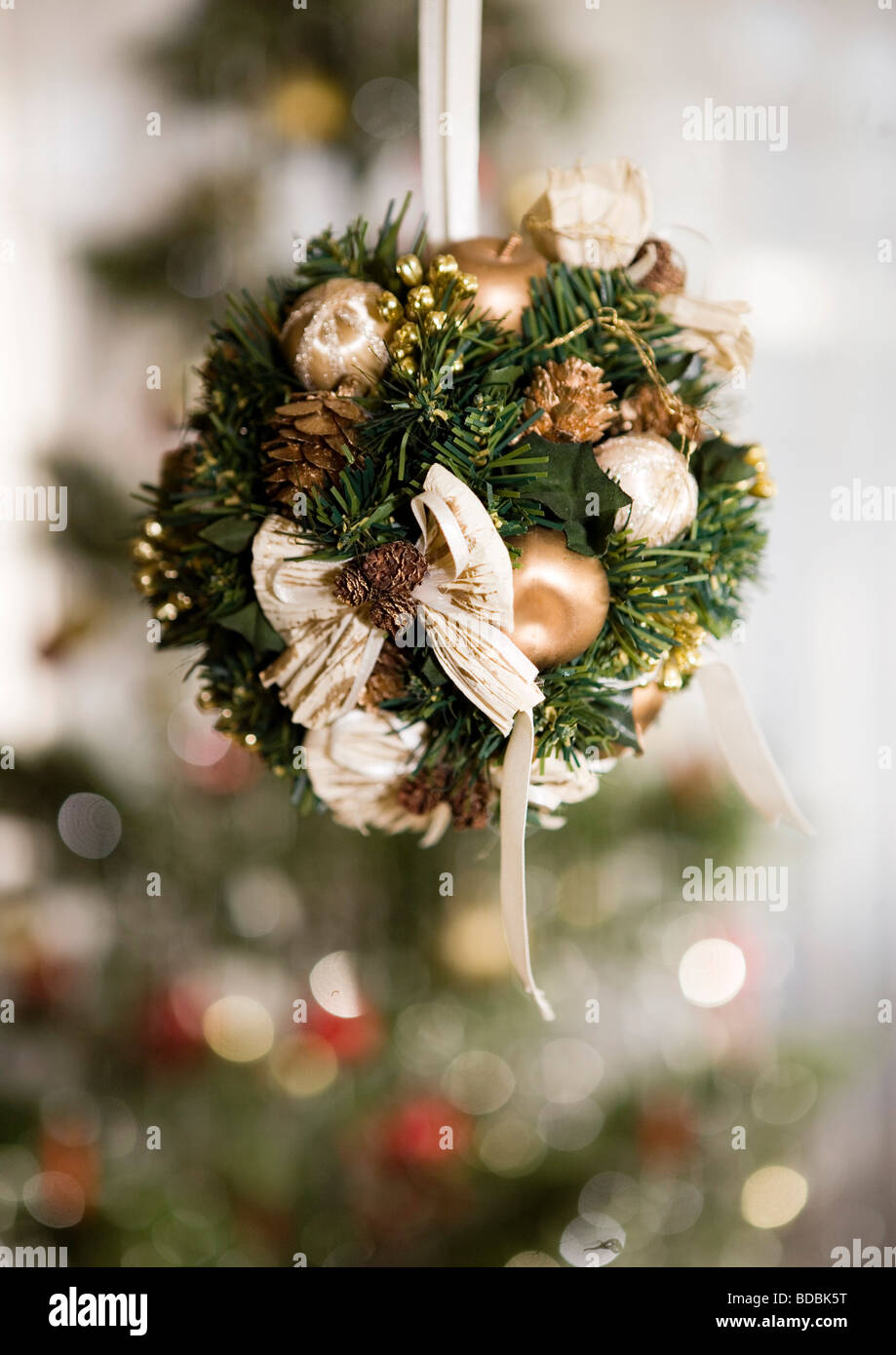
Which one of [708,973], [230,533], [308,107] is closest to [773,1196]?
[708,973]

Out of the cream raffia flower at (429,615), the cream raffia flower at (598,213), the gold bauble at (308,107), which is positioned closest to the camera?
the cream raffia flower at (429,615)

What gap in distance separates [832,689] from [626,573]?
1.83 ft

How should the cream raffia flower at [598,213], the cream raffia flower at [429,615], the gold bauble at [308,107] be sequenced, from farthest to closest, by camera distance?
the gold bauble at [308,107], the cream raffia flower at [598,213], the cream raffia flower at [429,615]

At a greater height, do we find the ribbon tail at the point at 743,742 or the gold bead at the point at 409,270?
the gold bead at the point at 409,270

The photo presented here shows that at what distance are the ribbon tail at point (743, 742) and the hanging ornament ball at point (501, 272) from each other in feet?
0.86

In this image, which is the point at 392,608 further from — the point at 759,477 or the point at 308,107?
the point at 308,107

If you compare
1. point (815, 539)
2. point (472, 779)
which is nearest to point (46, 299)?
point (472, 779)

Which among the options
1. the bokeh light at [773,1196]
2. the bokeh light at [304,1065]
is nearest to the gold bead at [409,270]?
the bokeh light at [304,1065]

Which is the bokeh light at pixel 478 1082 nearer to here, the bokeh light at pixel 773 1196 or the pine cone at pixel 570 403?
the bokeh light at pixel 773 1196

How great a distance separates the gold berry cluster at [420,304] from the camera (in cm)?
45

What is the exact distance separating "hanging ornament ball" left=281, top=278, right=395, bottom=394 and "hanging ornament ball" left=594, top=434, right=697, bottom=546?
5.1 inches

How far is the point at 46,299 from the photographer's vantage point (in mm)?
867

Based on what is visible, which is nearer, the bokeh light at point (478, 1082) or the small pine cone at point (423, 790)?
the small pine cone at point (423, 790)

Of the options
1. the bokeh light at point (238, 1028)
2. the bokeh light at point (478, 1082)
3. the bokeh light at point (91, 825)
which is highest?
the bokeh light at point (91, 825)
